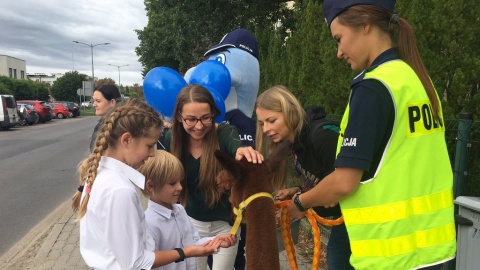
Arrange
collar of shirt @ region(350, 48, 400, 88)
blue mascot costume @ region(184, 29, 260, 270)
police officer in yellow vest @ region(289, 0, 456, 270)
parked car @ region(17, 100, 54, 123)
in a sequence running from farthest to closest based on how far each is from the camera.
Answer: parked car @ region(17, 100, 54, 123), blue mascot costume @ region(184, 29, 260, 270), collar of shirt @ region(350, 48, 400, 88), police officer in yellow vest @ region(289, 0, 456, 270)

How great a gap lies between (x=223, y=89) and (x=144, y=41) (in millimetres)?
14713

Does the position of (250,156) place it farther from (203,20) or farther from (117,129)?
(203,20)

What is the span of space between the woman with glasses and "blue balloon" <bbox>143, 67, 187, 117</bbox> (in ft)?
2.85

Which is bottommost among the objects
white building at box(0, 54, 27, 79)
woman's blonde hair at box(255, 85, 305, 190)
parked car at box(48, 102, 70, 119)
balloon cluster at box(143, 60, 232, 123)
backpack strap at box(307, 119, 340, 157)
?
parked car at box(48, 102, 70, 119)

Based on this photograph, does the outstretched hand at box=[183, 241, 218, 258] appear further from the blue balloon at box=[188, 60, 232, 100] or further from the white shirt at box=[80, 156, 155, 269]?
the blue balloon at box=[188, 60, 232, 100]

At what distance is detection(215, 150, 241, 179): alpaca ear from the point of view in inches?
70.5

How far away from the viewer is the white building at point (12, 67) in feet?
227

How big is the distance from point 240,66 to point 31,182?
23.6 ft

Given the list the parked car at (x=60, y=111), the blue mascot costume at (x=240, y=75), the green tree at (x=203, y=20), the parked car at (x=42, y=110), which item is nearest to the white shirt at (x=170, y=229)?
the blue mascot costume at (x=240, y=75)

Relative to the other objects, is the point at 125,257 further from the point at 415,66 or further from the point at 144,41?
the point at 144,41

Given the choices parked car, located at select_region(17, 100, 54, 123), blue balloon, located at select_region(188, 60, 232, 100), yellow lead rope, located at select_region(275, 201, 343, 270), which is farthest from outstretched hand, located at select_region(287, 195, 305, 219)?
parked car, located at select_region(17, 100, 54, 123)

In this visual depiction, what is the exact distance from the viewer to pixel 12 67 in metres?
72.1

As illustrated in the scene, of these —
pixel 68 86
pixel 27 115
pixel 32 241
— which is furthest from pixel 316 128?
pixel 68 86

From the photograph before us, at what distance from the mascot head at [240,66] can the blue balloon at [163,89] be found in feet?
2.54
